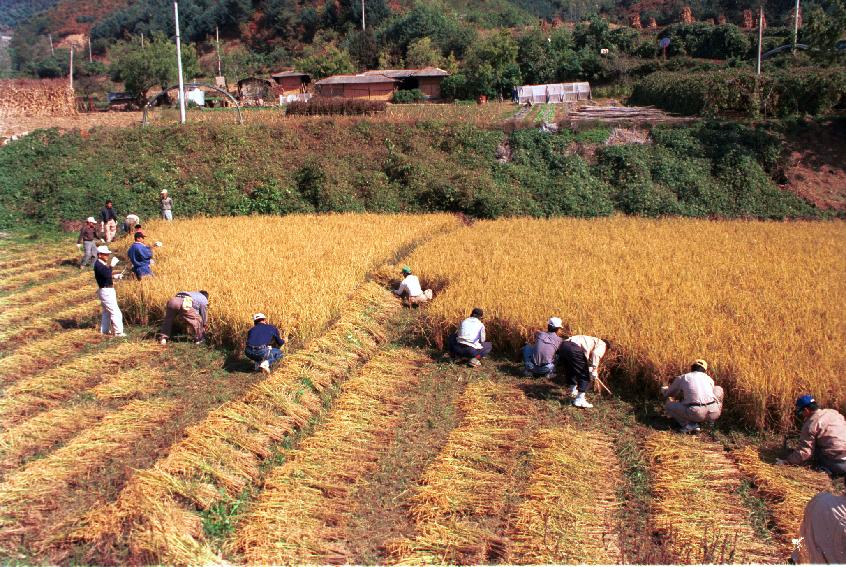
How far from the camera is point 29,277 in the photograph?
48.2 feet

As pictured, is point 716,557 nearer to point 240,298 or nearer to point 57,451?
point 57,451

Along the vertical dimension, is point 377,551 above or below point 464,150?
below

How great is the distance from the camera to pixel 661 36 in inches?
2227

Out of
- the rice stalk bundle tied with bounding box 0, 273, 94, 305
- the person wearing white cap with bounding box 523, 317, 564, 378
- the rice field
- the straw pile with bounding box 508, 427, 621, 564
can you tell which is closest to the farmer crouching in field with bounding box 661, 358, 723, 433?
the rice field

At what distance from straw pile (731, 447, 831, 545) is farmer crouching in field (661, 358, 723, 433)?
569 mm

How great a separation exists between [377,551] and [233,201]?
68.5ft

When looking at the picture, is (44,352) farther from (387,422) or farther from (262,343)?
(387,422)

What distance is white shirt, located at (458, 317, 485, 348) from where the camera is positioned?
966 centimetres

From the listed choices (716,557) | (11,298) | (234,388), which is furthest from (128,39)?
(716,557)

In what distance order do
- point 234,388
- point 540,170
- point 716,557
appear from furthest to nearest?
1. point 540,170
2. point 234,388
3. point 716,557

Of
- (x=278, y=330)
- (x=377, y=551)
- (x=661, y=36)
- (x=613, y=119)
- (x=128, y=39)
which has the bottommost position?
(x=377, y=551)

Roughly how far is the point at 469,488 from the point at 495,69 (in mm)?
43870

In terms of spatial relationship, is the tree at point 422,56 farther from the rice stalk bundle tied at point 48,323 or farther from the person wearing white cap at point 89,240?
the rice stalk bundle tied at point 48,323

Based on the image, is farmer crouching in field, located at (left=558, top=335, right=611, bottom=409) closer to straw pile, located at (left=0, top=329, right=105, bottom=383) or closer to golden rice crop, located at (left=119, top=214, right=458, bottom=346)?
golden rice crop, located at (left=119, top=214, right=458, bottom=346)
